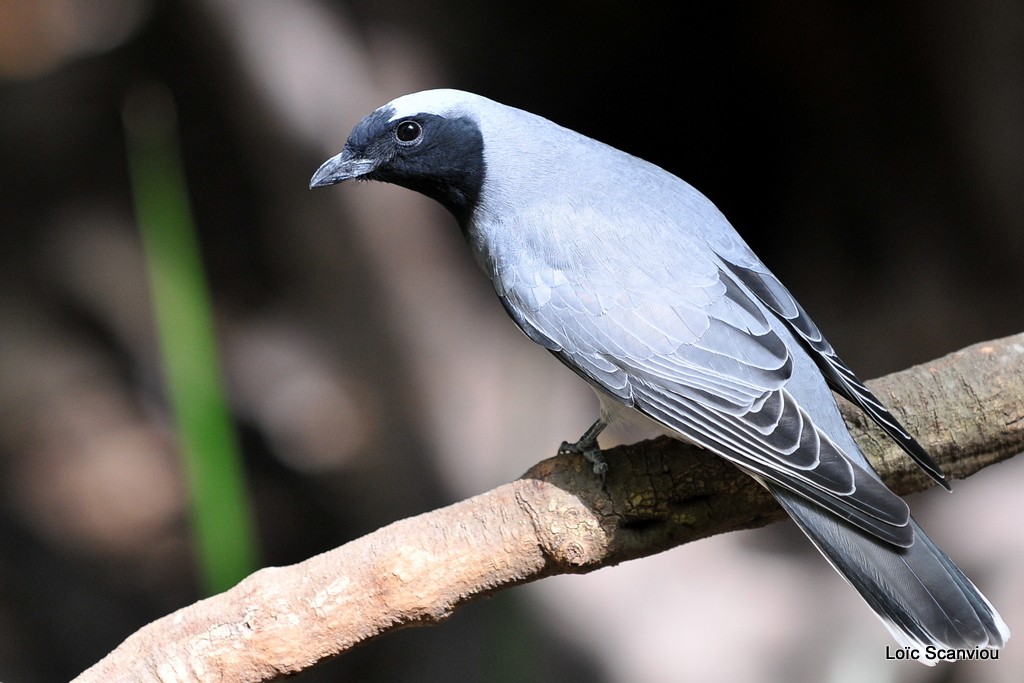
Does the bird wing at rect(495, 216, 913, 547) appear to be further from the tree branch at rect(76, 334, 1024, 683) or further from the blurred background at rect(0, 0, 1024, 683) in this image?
the blurred background at rect(0, 0, 1024, 683)

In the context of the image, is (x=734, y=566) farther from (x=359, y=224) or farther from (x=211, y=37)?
(x=211, y=37)

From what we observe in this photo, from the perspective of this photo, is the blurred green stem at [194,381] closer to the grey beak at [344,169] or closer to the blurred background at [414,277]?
the grey beak at [344,169]

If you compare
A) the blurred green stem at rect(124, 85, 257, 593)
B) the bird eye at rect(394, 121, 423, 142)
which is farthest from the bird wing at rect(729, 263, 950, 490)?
the blurred green stem at rect(124, 85, 257, 593)

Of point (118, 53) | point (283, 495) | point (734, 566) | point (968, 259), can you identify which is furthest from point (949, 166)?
point (118, 53)

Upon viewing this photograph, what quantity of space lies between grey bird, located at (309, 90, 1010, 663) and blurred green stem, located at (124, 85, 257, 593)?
22.6 inches

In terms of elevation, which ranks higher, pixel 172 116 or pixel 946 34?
pixel 172 116

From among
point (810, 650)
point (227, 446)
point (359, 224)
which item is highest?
point (359, 224)

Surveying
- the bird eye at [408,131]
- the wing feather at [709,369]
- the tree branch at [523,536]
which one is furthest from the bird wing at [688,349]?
the bird eye at [408,131]

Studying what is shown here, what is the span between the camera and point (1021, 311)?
14.7 feet

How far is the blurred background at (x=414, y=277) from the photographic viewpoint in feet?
13.1

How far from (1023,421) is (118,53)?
A: 156 inches

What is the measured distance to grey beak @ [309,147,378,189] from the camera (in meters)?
2.72

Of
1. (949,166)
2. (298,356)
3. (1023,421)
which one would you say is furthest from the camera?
(298,356)

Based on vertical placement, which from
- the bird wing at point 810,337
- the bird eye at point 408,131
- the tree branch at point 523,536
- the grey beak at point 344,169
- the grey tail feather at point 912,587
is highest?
the bird eye at point 408,131
